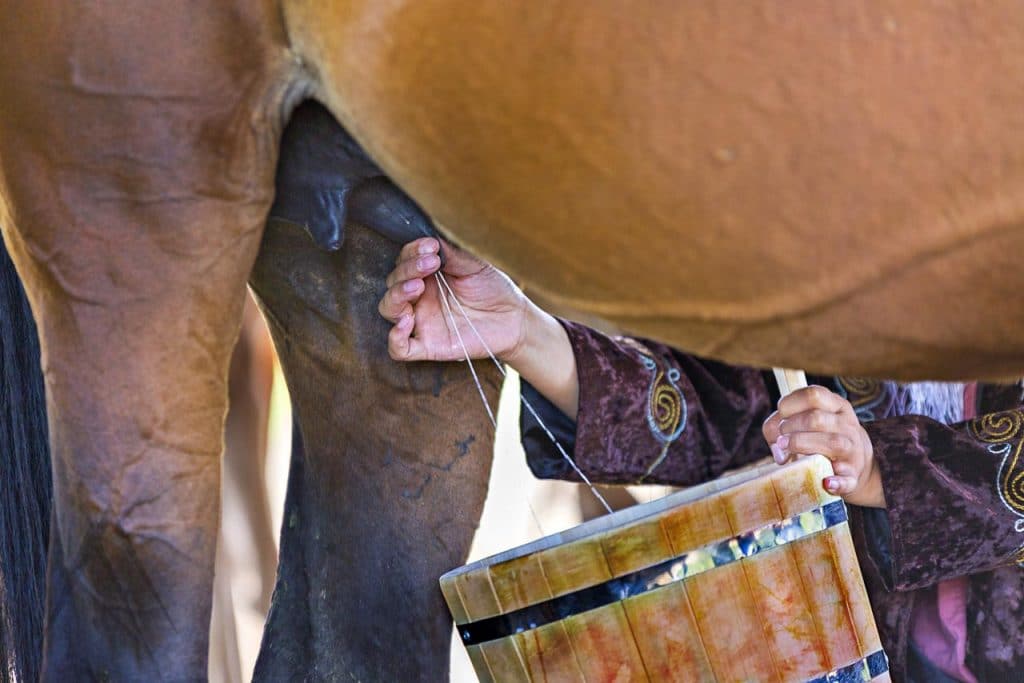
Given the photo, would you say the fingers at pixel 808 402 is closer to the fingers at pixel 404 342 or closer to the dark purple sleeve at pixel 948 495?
the dark purple sleeve at pixel 948 495

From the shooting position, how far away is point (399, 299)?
32.3 inches

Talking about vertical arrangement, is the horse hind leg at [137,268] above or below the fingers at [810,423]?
above

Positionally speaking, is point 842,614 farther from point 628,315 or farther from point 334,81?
point 334,81

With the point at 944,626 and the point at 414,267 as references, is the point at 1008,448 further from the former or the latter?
the point at 414,267

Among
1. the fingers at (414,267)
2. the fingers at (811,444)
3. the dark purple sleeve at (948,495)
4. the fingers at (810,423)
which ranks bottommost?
the dark purple sleeve at (948,495)

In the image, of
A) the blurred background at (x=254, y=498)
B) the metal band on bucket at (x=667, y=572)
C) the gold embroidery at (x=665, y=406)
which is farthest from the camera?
the blurred background at (x=254, y=498)

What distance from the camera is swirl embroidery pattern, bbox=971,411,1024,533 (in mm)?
1164

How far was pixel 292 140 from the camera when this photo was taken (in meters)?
0.64

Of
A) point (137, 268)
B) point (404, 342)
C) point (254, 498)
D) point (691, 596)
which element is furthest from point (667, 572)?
point (254, 498)

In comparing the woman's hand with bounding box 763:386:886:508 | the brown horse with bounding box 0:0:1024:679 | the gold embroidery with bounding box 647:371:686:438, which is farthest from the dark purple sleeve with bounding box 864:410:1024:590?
the brown horse with bounding box 0:0:1024:679

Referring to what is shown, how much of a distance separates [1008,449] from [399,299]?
703 mm

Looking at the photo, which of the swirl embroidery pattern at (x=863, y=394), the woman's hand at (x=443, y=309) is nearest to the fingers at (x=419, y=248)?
the woman's hand at (x=443, y=309)

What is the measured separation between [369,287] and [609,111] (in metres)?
0.38

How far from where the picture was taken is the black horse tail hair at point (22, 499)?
34.0 inches
